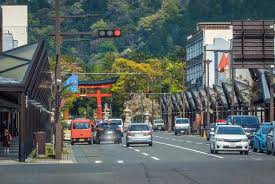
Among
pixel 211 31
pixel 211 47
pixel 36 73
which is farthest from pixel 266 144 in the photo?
pixel 211 31

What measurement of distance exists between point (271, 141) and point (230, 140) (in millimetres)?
2345

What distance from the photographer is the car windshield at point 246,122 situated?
59.3 metres

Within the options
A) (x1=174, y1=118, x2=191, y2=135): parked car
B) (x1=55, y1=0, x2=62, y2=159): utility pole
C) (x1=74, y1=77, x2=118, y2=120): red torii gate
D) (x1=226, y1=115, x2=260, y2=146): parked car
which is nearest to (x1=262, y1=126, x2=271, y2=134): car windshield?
(x1=226, y1=115, x2=260, y2=146): parked car

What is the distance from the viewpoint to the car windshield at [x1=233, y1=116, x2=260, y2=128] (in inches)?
2335

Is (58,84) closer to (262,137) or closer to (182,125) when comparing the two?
(262,137)

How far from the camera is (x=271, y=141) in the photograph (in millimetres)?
46812

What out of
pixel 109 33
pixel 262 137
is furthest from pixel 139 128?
pixel 109 33

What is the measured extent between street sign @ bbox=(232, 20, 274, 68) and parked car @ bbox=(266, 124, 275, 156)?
3.82m

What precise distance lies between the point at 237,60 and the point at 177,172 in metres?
20.0

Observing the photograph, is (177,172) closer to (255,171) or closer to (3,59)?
(255,171)

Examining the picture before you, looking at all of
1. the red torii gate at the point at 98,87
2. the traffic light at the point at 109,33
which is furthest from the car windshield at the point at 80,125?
the red torii gate at the point at 98,87

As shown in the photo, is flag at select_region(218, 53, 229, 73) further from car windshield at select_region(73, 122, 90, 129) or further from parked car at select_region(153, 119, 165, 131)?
car windshield at select_region(73, 122, 90, 129)

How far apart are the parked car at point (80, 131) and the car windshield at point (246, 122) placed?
1271 cm

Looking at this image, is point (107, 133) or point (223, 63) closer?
point (107, 133)
